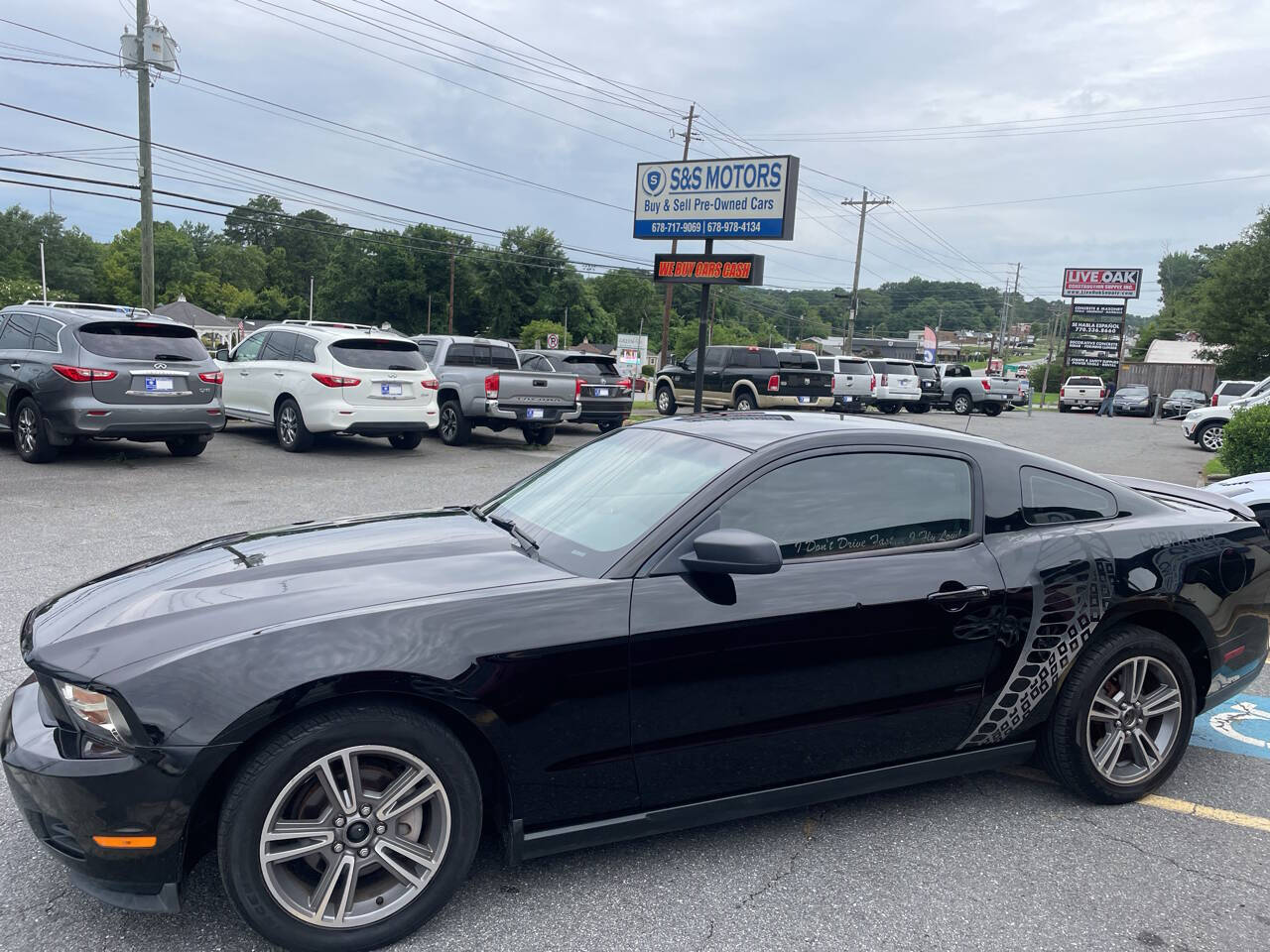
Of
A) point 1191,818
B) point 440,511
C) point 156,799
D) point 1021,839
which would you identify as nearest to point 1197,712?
point 1191,818

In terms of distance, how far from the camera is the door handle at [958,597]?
3.06 metres

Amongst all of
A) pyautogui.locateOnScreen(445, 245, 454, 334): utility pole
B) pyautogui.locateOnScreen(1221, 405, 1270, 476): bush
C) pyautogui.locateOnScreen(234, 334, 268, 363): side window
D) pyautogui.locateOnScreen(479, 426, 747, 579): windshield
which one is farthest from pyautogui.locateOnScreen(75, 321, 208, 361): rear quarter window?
pyautogui.locateOnScreen(445, 245, 454, 334): utility pole

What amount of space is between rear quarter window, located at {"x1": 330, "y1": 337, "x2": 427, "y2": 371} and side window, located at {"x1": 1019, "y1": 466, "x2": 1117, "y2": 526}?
10.6m

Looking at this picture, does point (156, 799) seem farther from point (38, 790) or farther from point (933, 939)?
point (933, 939)

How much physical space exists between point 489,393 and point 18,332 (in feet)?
21.2

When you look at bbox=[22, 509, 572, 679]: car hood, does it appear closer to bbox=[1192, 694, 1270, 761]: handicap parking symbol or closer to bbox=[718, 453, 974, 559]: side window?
bbox=[718, 453, 974, 559]: side window

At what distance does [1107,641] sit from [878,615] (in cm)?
112

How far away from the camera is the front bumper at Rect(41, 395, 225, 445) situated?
31.9 feet

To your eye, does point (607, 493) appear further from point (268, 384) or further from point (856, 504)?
point (268, 384)

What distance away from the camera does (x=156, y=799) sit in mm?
2219

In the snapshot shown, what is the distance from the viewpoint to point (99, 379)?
9.80 m

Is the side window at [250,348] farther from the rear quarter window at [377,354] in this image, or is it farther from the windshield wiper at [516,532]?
the windshield wiper at [516,532]

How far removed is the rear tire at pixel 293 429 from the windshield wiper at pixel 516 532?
393 inches

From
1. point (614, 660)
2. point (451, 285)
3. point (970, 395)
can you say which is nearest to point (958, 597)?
point (614, 660)
